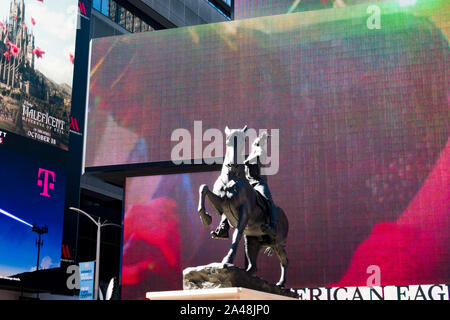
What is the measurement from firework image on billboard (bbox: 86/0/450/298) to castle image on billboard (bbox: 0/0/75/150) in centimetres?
664

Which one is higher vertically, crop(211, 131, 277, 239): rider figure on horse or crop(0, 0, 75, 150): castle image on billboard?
crop(0, 0, 75, 150): castle image on billboard

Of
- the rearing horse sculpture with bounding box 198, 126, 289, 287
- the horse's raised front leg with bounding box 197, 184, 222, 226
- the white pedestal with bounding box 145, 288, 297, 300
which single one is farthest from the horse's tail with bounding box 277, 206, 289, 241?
the white pedestal with bounding box 145, 288, 297, 300

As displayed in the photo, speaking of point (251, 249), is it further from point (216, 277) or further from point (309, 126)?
point (309, 126)

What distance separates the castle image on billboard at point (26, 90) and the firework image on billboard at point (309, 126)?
664 centimetres

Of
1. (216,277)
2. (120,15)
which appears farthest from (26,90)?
(216,277)

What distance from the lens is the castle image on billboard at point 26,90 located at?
42947mm

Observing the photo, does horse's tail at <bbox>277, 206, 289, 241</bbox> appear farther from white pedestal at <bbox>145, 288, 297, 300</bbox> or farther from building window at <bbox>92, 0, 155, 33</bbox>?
building window at <bbox>92, 0, 155, 33</bbox>

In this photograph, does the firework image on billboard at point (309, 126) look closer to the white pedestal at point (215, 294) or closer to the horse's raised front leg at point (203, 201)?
the horse's raised front leg at point (203, 201)

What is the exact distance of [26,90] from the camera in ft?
146

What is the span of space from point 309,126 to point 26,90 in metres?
20.1

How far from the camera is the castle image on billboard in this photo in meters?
42.9

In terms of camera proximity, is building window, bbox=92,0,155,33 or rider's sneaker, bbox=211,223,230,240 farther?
building window, bbox=92,0,155,33
